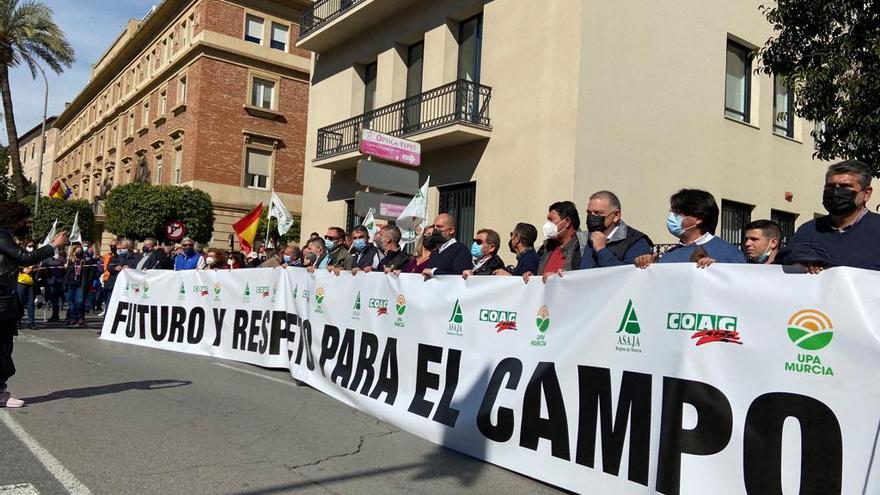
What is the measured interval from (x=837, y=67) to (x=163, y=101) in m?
32.9

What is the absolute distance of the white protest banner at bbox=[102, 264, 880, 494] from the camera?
323 cm

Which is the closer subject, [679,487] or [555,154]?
[679,487]

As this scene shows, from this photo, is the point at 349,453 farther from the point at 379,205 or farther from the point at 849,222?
the point at 379,205

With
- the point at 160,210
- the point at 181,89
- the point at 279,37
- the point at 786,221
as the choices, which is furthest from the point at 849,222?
the point at 181,89

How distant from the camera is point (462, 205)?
50.4 ft

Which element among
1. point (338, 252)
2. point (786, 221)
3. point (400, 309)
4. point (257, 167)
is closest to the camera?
point (400, 309)

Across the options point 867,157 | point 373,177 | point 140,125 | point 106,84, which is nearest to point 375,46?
point 373,177

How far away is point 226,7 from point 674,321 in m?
31.4

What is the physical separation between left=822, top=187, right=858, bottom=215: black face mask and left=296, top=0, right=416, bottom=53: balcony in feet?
Answer: 46.3

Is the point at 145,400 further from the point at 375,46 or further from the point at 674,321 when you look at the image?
the point at 375,46

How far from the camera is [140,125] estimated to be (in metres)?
38.3

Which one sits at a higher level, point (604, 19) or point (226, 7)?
point (226, 7)

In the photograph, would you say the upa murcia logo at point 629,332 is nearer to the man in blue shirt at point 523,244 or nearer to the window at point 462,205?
the man in blue shirt at point 523,244

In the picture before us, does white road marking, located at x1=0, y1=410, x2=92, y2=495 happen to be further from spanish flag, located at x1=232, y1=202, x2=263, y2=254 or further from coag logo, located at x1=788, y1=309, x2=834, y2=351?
spanish flag, located at x1=232, y1=202, x2=263, y2=254
